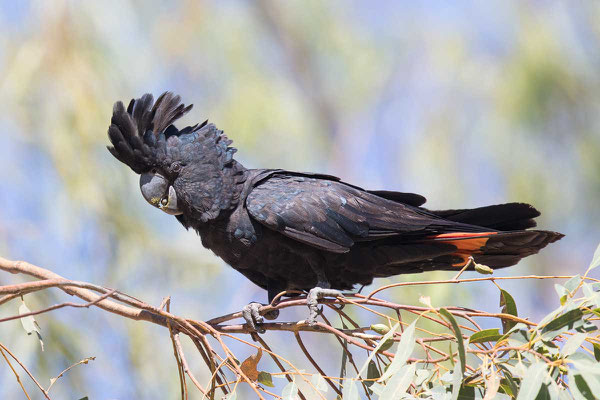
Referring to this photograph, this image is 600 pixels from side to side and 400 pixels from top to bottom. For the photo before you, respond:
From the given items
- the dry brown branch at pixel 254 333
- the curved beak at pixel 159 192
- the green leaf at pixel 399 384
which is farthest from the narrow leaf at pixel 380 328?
the curved beak at pixel 159 192

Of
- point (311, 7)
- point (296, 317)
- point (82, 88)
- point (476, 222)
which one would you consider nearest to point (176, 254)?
point (82, 88)

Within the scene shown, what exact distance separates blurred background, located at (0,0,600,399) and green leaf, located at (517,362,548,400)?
274 centimetres

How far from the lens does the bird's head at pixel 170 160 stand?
296cm

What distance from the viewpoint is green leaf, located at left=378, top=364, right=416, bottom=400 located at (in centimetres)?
175

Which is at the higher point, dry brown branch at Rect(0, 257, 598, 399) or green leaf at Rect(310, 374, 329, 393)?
dry brown branch at Rect(0, 257, 598, 399)

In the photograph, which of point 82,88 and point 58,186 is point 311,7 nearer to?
point 82,88

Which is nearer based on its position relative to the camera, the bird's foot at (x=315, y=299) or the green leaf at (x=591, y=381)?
the green leaf at (x=591, y=381)

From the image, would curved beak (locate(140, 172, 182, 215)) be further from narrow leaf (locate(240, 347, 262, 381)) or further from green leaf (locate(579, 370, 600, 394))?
green leaf (locate(579, 370, 600, 394))

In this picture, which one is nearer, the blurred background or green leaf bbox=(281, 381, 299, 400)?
green leaf bbox=(281, 381, 299, 400)

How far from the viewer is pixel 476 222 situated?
9.84 ft

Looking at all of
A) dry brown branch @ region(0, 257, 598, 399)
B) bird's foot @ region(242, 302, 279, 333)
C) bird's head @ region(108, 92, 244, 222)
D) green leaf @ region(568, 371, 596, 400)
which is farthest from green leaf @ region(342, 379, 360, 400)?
bird's head @ region(108, 92, 244, 222)

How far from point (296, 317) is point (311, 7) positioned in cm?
321

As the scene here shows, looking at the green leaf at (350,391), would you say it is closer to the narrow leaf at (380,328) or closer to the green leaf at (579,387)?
the narrow leaf at (380,328)

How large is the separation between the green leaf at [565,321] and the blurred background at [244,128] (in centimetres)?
261
